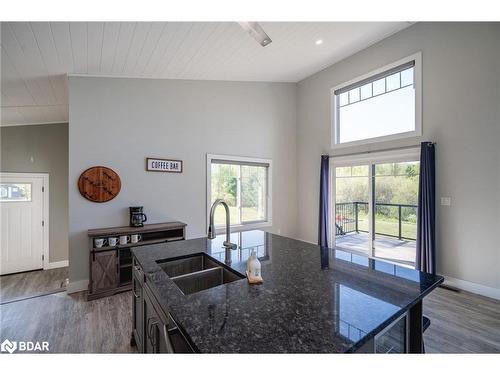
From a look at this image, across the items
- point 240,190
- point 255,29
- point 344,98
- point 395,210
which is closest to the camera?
point 255,29

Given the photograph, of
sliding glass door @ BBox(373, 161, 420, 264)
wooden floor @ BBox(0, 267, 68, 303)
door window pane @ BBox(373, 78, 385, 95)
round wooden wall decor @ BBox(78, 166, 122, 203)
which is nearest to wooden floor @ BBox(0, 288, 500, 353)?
wooden floor @ BBox(0, 267, 68, 303)

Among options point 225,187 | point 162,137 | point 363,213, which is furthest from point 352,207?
point 162,137

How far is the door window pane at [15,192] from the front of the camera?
414cm

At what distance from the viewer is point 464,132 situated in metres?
3.05

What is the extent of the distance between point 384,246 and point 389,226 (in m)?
0.38

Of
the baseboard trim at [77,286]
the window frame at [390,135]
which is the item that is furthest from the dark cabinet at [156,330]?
the window frame at [390,135]

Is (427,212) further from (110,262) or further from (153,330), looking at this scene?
(110,262)

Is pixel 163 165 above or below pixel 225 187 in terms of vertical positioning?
above

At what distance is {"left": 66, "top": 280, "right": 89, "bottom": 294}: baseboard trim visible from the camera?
121 inches

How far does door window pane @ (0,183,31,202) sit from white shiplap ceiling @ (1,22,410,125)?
1.17 m

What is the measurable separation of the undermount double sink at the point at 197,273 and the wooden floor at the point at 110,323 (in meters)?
0.98

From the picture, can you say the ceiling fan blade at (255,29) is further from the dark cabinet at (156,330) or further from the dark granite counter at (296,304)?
the dark cabinet at (156,330)
